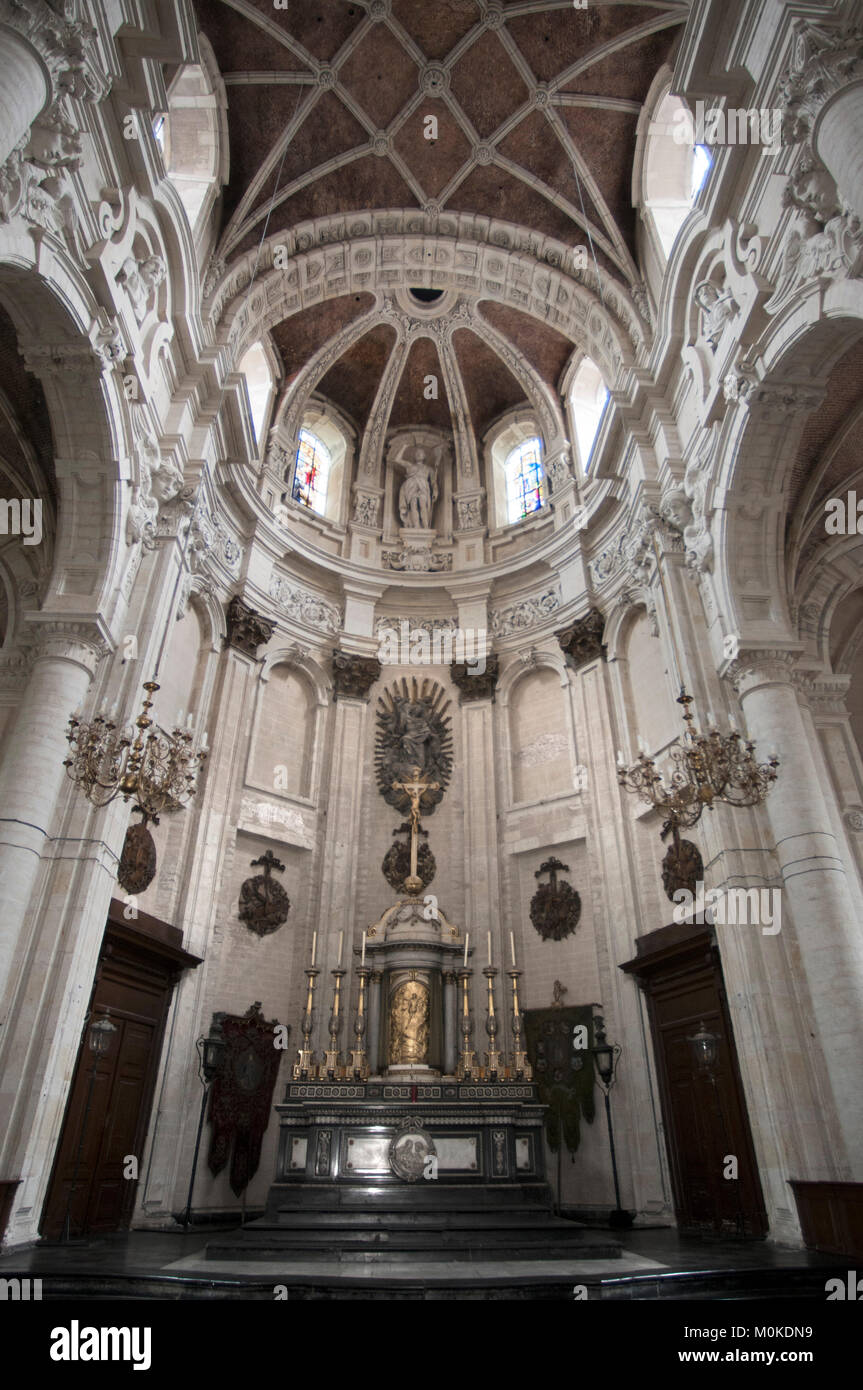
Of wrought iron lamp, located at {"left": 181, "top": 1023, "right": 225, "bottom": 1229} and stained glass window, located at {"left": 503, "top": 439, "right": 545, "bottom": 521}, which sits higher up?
stained glass window, located at {"left": 503, "top": 439, "right": 545, "bottom": 521}

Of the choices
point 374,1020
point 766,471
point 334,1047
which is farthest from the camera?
point 374,1020

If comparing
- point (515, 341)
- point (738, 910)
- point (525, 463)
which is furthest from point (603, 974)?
point (515, 341)

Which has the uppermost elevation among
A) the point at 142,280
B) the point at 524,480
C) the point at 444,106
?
the point at 444,106

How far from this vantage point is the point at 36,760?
869 cm

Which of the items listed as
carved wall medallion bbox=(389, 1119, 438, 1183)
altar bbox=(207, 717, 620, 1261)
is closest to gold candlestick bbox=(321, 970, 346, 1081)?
altar bbox=(207, 717, 620, 1261)

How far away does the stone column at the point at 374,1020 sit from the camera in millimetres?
12844

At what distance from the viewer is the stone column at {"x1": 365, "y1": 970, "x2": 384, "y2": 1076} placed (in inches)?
506

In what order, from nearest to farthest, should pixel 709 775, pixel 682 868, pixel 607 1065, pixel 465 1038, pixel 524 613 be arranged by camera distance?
pixel 709 775
pixel 682 868
pixel 465 1038
pixel 607 1065
pixel 524 613

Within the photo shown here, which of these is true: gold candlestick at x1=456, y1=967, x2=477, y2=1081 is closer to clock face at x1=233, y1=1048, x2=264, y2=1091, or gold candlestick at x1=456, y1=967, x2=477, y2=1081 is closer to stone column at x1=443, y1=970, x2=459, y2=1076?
stone column at x1=443, y1=970, x2=459, y2=1076

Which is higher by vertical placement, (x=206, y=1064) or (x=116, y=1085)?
(x=206, y=1064)

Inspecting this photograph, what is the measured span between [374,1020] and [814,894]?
7.43 m

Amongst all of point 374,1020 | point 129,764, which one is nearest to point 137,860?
point 129,764

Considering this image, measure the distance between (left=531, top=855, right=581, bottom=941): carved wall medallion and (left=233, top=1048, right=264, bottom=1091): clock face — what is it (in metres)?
5.16

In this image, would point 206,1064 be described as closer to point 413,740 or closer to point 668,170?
point 413,740
